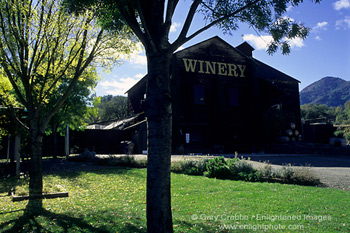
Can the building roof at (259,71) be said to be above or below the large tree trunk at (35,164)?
above

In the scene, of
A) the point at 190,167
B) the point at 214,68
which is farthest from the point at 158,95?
the point at 214,68

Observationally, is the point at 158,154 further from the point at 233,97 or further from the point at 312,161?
the point at 233,97

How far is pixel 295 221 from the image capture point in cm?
538

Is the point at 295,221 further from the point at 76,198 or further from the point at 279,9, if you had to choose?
the point at 76,198

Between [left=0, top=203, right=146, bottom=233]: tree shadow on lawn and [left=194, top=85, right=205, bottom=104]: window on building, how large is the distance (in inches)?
810

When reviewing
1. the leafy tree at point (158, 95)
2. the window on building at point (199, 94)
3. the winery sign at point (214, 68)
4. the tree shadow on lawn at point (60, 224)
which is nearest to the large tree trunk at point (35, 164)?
the tree shadow on lawn at point (60, 224)

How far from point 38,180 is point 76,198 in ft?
4.08

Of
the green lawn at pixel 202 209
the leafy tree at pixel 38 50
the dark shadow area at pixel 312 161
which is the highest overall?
the leafy tree at pixel 38 50

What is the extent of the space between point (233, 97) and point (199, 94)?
406 cm

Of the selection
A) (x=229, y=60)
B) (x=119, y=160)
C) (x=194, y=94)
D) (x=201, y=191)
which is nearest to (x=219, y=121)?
(x=194, y=94)

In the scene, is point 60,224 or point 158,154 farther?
point 60,224

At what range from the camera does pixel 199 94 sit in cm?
2592

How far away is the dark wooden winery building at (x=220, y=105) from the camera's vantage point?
24.9 m

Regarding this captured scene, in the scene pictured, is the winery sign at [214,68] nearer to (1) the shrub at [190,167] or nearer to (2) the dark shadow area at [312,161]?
(2) the dark shadow area at [312,161]
